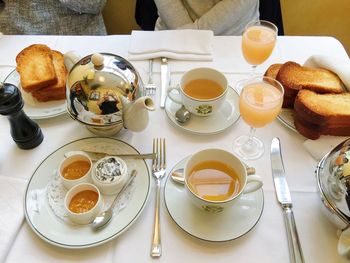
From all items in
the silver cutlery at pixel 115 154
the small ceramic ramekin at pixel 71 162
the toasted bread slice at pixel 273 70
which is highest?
the toasted bread slice at pixel 273 70

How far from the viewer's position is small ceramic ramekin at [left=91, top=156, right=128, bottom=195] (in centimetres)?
72

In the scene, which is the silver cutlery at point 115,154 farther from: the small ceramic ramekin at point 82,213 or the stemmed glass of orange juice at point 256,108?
the stemmed glass of orange juice at point 256,108

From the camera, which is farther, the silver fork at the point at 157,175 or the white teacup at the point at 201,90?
the white teacup at the point at 201,90

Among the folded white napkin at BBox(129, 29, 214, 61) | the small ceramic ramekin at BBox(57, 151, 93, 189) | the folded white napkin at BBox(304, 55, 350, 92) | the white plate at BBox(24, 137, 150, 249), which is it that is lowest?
the white plate at BBox(24, 137, 150, 249)

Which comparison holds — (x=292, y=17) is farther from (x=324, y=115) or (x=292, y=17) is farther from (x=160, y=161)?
(x=160, y=161)

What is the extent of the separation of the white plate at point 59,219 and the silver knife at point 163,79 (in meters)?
0.23

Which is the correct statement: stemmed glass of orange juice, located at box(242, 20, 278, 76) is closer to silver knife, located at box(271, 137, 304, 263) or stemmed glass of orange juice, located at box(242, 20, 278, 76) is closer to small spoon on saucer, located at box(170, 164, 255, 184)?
silver knife, located at box(271, 137, 304, 263)

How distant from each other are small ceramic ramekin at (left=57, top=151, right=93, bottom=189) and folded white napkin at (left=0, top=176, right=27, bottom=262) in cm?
9

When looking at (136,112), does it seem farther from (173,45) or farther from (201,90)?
(173,45)

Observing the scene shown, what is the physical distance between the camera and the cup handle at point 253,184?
0.68 meters

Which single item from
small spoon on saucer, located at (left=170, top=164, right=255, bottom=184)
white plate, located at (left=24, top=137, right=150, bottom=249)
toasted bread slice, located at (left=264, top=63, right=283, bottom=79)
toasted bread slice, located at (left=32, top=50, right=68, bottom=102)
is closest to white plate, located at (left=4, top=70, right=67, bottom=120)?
toasted bread slice, located at (left=32, top=50, right=68, bottom=102)

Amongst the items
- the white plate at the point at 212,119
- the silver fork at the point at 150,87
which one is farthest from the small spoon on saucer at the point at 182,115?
the silver fork at the point at 150,87

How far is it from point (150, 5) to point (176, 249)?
1148 mm

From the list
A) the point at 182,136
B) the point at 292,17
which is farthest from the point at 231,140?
the point at 292,17
